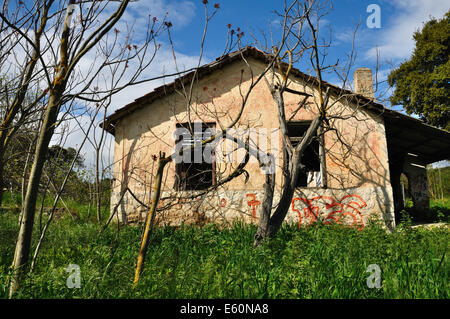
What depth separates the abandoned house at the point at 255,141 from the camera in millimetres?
7504

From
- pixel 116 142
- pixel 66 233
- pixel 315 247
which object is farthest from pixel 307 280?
pixel 116 142

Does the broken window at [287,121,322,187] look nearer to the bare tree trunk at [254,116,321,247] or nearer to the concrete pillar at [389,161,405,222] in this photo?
the bare tree trunk at [254,116,321,247]

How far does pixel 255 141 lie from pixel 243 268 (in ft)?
14.8

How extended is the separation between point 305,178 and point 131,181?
838cm

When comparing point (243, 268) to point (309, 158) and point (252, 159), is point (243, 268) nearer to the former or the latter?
point (252, 159)

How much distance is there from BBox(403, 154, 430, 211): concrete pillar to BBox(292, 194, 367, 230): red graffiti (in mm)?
5756

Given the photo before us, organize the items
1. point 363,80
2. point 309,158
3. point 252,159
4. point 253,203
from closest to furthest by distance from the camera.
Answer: point 253,203 → point 252,159 → point 363,80 → point 309,158

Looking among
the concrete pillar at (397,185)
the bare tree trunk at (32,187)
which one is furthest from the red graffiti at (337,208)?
the bare tree trunk at (32,187)

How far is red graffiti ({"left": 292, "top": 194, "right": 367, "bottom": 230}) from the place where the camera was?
24.3 feet

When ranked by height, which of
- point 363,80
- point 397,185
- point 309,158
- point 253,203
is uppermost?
point 363,80

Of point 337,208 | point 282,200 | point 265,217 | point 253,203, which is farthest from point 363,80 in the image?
point 265,217

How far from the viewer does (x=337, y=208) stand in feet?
24.5

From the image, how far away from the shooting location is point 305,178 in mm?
13461
